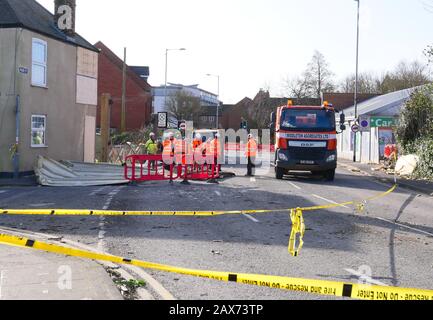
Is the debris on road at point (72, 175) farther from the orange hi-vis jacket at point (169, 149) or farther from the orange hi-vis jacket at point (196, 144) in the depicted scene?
the orange hi-vis jacket at point (196, 144)

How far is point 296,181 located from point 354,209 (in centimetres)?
826

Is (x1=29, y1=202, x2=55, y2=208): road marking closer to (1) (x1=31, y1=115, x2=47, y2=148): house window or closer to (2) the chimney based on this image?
(1) (x1=31, y1=115, x2=47, y2=148): house window

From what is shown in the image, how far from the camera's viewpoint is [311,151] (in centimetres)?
2116

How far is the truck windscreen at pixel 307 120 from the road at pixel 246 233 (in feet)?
13.9

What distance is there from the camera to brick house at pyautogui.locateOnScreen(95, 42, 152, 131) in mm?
56906

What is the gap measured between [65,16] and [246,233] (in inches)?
737

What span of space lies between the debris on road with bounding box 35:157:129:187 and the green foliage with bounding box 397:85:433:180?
49.3 ft

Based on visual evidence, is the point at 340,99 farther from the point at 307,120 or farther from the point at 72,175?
the point at 72,175

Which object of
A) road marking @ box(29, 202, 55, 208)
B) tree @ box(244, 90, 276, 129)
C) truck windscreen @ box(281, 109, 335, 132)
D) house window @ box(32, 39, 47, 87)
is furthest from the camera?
tree @ box(244, 90, 276, 129)

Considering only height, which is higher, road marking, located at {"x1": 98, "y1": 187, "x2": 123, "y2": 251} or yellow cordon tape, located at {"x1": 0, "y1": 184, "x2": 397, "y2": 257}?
yellow cordon tape, located at {"x1": 0, "y1": 184, "x2": 397, "y2": 257}

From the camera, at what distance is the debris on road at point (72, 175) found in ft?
62.2

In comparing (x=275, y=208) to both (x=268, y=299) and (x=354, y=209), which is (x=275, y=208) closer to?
(x=354, y=209)

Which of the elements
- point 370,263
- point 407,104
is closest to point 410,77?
point 407,104

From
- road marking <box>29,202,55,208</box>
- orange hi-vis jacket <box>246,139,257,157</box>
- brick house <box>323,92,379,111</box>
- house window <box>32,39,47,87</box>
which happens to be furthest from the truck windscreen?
brick house <box>323,92,379,111</box>
